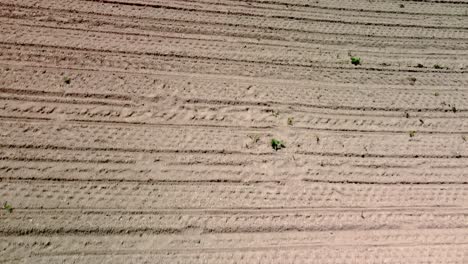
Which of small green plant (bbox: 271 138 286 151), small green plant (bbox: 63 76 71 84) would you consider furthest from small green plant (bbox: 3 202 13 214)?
small green plant (bbox: 271 138 286 151)

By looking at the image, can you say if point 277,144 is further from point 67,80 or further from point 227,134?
point 67,80

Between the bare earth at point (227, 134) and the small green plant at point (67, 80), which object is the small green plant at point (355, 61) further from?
the small green plant at point (67, 80)

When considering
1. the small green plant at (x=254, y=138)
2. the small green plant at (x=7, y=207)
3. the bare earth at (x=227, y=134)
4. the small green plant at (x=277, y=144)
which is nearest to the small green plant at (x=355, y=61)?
the bare earth at (x=227, y=134)

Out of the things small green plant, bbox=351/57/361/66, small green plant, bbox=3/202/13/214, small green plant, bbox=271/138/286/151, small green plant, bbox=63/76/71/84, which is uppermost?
small green plant, bbox=351/57/361/66

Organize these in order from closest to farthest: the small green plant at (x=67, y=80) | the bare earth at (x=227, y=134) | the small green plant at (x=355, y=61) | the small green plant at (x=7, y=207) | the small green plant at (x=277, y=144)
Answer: the small green plant at (x=7, y=207), the bare earth at (x=227, y=134), the small green plant at (x=277, y=144), the small green plant at (x=67, y=80), the small green plant at (x=355, y=61)

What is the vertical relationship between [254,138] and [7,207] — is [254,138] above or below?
above

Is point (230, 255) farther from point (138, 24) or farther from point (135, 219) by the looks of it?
point (138, 24)

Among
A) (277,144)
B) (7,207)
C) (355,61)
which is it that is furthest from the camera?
(355,61)

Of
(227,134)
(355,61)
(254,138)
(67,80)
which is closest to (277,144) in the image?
(254,138)

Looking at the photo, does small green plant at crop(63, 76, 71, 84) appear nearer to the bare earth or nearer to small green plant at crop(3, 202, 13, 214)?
the bare earth
